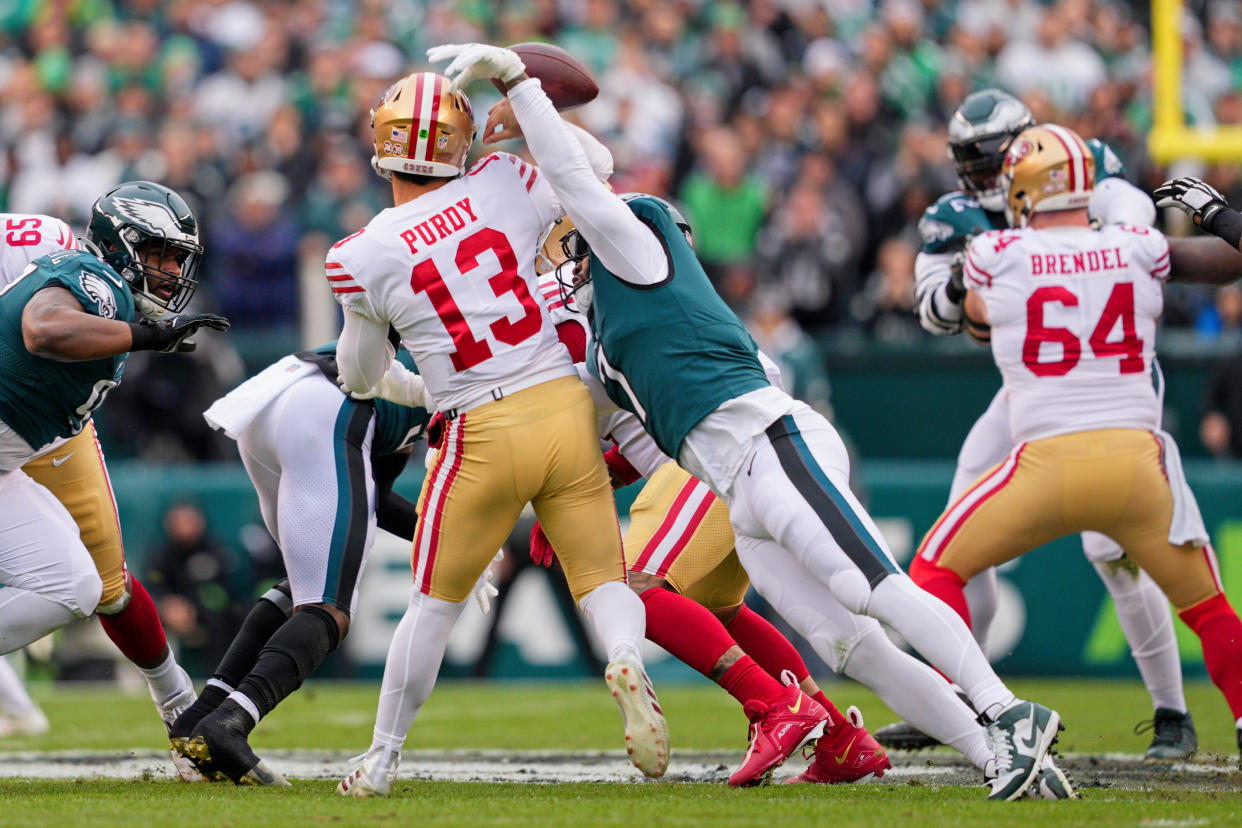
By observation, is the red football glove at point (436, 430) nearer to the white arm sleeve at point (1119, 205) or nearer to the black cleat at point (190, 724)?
the black cleat at point (190, 724)

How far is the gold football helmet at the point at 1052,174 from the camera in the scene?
211 inches

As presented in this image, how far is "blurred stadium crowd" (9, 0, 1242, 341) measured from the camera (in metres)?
11.2

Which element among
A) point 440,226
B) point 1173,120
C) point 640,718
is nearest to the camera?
point 640,718

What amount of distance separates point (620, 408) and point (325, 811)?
58.5 inches

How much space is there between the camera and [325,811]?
4340mm

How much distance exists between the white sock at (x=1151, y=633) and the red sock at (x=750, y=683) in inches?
65.6

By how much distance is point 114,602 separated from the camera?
5551 millimetres

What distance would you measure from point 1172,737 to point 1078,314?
66.9 inches

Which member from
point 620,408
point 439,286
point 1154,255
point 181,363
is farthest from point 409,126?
point 181,363

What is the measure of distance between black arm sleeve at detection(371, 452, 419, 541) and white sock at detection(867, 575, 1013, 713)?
1.96 meters

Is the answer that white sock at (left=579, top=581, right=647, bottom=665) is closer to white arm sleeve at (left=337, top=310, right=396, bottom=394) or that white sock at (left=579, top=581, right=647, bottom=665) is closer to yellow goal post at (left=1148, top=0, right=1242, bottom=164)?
white arm sleeve at (left=337, top=310, right=396, bottom=394)

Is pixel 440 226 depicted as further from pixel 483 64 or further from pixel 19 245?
pixel 19 245

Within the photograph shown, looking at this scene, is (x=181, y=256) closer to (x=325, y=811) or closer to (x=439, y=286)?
(x=439, y=286)

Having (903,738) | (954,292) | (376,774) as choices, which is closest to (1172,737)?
(903,738)
